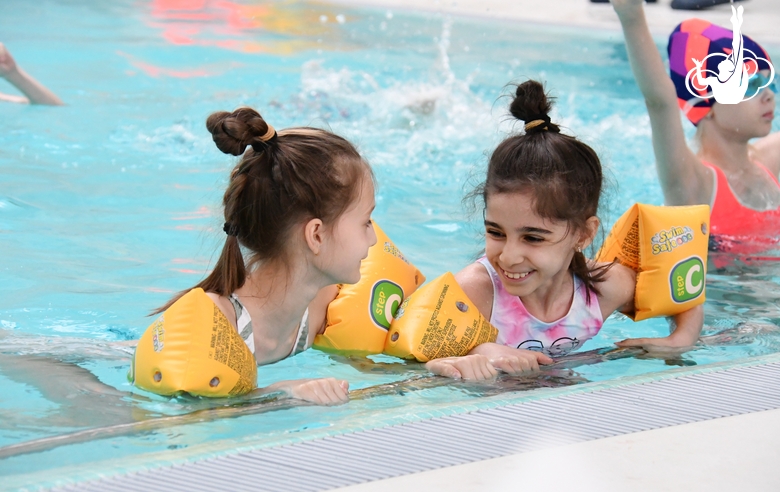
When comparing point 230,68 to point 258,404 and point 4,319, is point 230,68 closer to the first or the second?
point 4,319

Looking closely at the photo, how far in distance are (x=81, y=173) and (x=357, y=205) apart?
3364 millimetres

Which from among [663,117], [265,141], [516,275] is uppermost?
[663,117]

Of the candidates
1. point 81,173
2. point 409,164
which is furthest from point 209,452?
point 409,164

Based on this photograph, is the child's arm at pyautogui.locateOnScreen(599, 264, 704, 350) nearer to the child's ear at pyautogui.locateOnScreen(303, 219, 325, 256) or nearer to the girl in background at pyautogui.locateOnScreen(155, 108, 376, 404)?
the girl in background at pyautogui.locateOnScreen(155, 108, 376, 404)

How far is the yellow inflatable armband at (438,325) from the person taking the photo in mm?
2867

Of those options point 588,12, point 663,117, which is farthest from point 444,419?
point 588,12

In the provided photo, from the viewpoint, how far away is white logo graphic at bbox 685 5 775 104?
13.6 feet

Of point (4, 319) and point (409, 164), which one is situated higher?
point (409, 164)

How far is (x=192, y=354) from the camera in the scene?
2373 millimetres

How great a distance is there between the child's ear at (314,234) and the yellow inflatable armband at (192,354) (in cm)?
34

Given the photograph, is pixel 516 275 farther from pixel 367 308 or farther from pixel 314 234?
pixel 314 234

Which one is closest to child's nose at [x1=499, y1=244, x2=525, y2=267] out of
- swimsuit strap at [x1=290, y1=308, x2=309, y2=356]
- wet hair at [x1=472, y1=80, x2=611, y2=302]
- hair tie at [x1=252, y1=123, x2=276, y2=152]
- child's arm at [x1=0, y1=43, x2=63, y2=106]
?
wet hair at [x1=472, y1=80, x2=611, y2=302]

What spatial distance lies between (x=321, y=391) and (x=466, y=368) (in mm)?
496

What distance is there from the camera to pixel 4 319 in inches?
137
